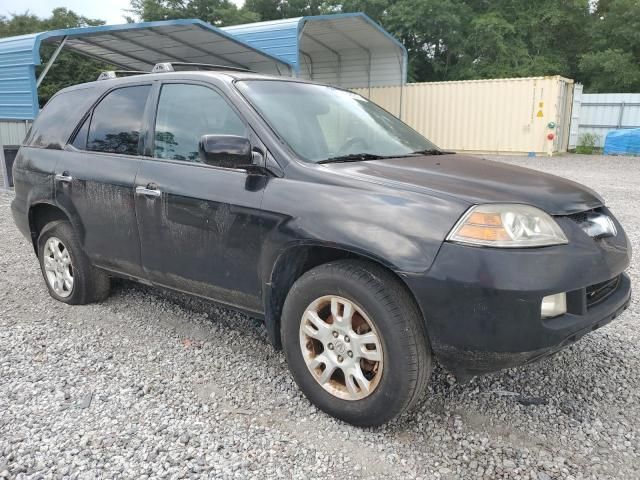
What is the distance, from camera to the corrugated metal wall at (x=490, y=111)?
17.4m

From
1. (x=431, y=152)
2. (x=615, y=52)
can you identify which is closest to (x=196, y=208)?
(x=431, y=152)

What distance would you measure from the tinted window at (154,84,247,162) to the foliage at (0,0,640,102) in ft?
83.7

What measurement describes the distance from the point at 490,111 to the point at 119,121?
16766 mm

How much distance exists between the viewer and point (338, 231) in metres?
2.49

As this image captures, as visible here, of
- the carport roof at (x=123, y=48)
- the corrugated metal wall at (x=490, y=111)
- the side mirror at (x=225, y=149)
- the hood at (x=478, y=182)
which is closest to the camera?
the hood at (x=478, y=182)

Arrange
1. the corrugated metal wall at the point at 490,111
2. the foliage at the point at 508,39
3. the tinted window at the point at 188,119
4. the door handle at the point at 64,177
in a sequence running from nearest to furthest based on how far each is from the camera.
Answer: the tinted window at the point at 188,119
the door handle at the point at 64,177
the corrugated metal wall at the point at 490,111
the foliage at the point at 508,39

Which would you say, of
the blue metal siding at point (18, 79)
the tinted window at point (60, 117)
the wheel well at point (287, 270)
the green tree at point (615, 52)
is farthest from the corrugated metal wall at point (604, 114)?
the wheel well at point (287, 270)

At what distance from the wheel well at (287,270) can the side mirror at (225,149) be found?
22.3 inches

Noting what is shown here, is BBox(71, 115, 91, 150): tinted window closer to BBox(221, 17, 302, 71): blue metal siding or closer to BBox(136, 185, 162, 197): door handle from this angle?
BBox(136, 185, 162, 197): door handle

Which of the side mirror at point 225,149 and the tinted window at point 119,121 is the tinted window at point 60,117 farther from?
the side mirror at point 225,149

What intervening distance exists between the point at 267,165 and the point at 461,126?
17.6 metres

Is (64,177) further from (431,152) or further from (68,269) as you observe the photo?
(431,152)

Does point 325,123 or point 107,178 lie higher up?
point 325,123

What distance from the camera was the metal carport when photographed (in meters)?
14.9
